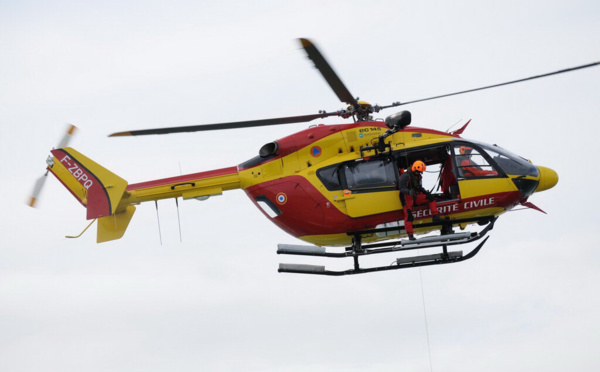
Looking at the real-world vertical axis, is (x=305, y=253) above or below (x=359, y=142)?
below

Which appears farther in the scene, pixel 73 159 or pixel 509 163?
pixel 73 159

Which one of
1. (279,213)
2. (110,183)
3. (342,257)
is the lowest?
(342,257)

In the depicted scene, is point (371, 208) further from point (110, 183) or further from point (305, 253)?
point (110, 183)

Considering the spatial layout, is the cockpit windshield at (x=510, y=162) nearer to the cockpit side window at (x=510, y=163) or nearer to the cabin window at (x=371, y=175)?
the cockpit side window at (x=510, y=163)

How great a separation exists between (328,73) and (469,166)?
322cm

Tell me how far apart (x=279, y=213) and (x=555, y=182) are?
209 inches

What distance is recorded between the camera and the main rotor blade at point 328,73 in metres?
12.2

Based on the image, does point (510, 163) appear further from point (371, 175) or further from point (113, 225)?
point (113, 225)

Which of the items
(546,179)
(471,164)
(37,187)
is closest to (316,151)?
(471,164)

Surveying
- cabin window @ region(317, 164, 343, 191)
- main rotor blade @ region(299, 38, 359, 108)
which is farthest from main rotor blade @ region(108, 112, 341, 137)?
cabin window @ region(317, 164, 343, 191)

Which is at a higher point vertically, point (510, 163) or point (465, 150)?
point (465, 150)

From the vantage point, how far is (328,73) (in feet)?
42.7

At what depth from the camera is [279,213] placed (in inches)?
573

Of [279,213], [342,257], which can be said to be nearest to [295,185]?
[279,213]
